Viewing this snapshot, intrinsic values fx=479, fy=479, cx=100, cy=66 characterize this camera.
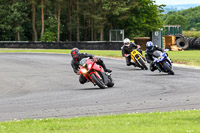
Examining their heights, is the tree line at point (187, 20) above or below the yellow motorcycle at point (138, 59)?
above

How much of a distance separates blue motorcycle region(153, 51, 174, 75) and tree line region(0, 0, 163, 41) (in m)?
47.5

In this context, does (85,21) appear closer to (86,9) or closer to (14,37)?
(86,9)

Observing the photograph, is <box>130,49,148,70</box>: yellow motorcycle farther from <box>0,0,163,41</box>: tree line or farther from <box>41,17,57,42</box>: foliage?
<box>41,17,57,42</box>: foliage

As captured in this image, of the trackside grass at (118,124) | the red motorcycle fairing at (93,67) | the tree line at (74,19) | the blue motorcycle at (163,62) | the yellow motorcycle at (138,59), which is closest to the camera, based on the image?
the trackside grass at (118,124)

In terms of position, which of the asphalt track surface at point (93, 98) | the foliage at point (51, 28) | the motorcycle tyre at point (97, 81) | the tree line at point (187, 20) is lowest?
the asphalt track surface at point (93, 98)

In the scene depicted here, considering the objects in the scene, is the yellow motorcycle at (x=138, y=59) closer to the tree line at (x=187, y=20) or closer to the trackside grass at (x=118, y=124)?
the trackside grass at (x=118, y=124)

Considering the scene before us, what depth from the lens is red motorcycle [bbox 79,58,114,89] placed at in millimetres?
14547

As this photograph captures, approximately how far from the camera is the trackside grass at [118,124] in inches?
279

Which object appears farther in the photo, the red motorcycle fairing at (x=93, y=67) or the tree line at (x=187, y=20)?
the tree line at (x=187, y=20)

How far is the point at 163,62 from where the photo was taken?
19.4 metres

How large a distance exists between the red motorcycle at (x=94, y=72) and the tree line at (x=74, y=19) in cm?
5209

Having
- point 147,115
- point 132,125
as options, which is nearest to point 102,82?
point 147,115

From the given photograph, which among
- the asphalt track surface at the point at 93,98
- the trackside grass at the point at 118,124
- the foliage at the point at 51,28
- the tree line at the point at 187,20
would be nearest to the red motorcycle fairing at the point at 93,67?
the asphalt track surface at the point at 93,98

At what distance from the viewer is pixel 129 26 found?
74.4m
